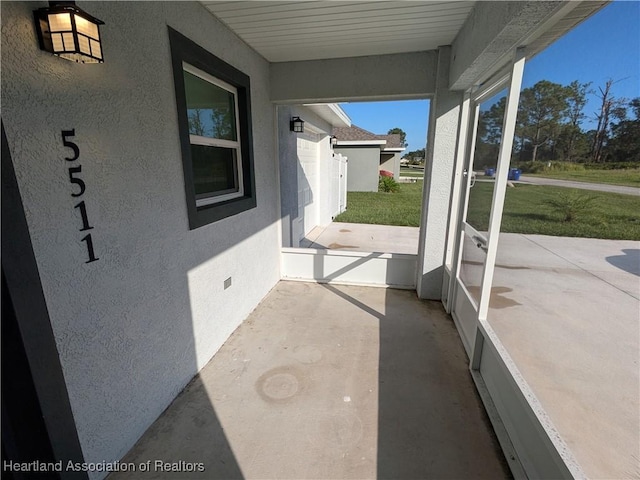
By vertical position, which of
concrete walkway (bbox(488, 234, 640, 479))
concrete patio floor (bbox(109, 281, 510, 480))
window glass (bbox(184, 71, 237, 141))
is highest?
window glass (bbox(184, 71, 237, 141))

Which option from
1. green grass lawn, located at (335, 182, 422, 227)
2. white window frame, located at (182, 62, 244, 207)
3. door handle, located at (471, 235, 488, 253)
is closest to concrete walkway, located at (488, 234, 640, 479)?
door handle, located at (471, 235, 488, 253)

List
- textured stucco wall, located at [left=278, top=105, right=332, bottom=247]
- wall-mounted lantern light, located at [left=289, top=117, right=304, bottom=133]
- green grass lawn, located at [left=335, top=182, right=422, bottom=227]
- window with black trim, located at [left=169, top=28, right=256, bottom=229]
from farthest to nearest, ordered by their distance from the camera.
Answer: green grass lawn, located at [left=335, top=182, right=422, bottom=227], wall-mounted lantern light, located at [left=289, top=117, right=304, bottom=133], textured stucco wall, located at [left=278, top=105, right=332, bottom=247], window with black trim, located at [left=169, top=28, right=256, bottom=229]

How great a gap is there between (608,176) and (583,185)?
19 cm

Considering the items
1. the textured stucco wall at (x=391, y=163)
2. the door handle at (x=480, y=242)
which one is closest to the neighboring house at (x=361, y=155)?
the textured stucco wall at (x=391, y=163)

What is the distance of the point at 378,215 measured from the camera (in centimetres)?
923

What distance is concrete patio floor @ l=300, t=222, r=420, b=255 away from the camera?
6.00 meters

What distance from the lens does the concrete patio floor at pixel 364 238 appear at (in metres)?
6.00

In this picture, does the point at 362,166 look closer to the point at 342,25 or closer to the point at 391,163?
the point at 391,163

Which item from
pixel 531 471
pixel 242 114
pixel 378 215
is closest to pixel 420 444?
pixel 531 471

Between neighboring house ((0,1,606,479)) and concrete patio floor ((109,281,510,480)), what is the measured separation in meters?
0.17

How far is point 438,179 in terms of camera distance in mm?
3666

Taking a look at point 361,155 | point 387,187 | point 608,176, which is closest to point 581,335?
point 608,176

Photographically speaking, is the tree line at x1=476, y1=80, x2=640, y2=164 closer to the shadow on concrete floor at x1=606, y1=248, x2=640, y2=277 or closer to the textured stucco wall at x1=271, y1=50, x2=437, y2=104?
the shadow on concrete floor at x1=606, y1=248, x2=640, y2=277

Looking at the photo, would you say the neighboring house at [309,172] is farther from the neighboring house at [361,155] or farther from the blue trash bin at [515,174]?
the neighboring house at [361,155]
